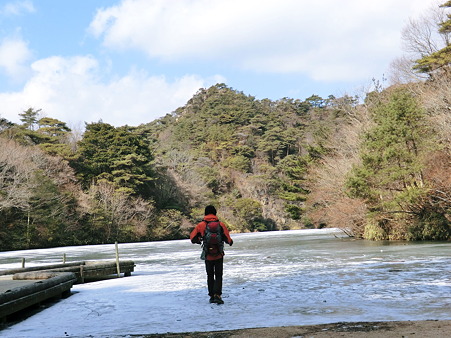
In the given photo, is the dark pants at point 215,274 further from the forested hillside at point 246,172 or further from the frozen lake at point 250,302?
the forested hillside at point 246,172

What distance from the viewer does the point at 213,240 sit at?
7.51 meters

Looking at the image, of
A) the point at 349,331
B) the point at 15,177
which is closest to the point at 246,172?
the point at 15,177

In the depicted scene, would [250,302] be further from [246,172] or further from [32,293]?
[246,172]

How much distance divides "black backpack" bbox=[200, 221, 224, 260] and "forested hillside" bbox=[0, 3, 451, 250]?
53.1ft

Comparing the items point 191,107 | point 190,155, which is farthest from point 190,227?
point 191,107

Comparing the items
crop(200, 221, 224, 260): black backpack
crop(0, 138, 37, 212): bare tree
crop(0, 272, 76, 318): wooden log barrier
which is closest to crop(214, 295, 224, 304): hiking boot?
crop(200, 221, 224, 260): black backpack

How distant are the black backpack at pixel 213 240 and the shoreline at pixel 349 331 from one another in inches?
88.8

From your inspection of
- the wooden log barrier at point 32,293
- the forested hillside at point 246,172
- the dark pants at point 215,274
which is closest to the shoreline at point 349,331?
the dark pants at point 215,274

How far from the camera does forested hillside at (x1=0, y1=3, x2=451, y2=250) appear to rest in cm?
2308

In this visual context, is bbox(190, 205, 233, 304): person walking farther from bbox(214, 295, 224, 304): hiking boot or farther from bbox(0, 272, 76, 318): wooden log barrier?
bbox(0, 272, 76, 318): wooden log barrier

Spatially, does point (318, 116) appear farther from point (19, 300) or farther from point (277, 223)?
point (19, 300)

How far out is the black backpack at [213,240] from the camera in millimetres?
7504

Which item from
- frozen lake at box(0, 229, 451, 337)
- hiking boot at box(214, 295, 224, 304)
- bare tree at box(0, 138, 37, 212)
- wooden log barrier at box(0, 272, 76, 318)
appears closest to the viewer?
frozen lake at box(0, 229, 451, 337)

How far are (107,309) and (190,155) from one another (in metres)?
64.0
